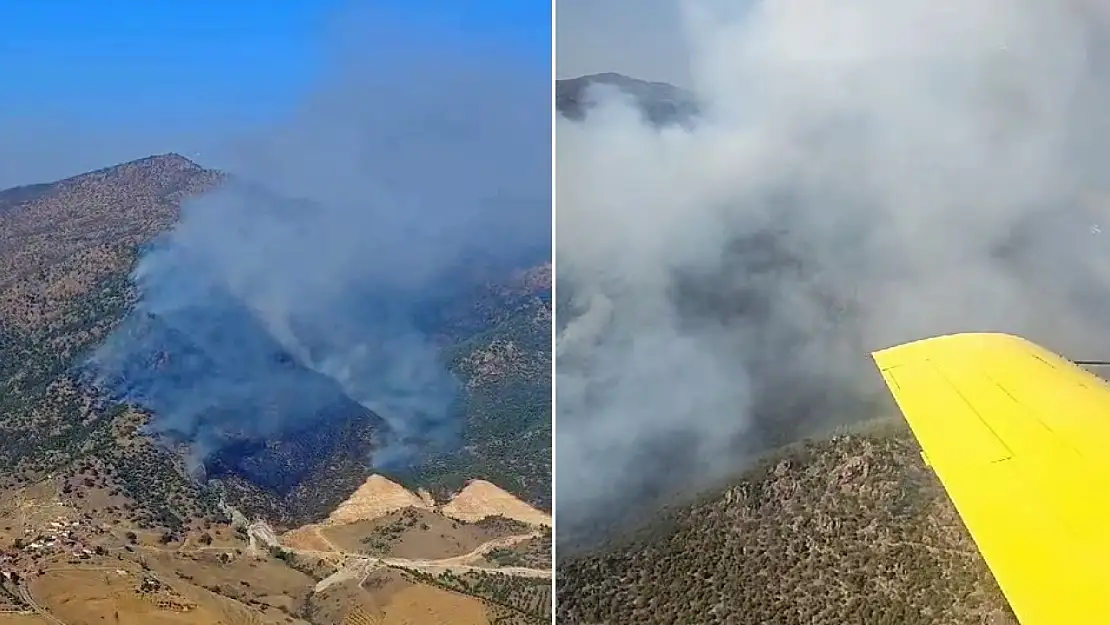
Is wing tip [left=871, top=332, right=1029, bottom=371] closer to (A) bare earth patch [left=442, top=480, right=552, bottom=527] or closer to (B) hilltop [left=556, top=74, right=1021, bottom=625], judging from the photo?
(B) hilltop [left=556, top=74, right=1021, bottom=625]

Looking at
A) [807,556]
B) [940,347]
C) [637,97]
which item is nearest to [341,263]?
[637,97]

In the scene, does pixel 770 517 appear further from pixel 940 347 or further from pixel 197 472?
pixel 197 472

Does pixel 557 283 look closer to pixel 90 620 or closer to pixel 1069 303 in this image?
pixel 1069 303

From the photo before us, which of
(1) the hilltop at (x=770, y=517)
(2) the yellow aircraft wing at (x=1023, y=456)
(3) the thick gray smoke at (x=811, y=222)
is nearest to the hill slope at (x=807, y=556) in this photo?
(1) the hilltop at (x=770, y=517)

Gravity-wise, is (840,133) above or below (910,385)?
above

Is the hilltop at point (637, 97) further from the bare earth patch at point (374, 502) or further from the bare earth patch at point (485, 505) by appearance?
the bare earth patch at point (374, 502)

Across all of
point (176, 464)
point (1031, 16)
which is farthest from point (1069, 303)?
point (176, 464)

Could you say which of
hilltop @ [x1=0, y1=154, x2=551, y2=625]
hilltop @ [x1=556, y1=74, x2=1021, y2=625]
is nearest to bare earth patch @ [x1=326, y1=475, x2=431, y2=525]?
hilltop @ [x1=0, y1=154, x2=551, y2=625]
